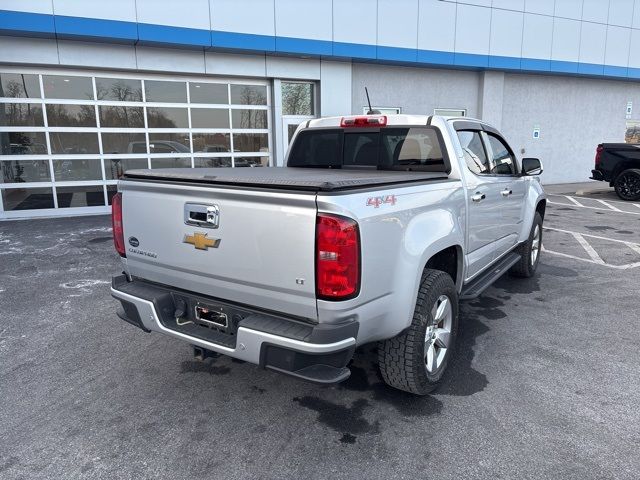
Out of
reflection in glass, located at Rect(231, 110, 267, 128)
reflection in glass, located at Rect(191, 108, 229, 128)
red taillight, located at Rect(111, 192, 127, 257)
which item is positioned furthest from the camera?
reflection in glass, located at Rect(231, 110, 267, 128)

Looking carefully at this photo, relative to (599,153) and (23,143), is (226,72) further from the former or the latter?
(599,153)

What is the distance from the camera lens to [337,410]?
313cm

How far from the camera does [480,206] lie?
4031 millimetres

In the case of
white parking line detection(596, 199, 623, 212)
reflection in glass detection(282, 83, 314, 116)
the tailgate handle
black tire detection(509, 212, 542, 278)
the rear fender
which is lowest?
white parking line detection(596, 199, 623, 212)

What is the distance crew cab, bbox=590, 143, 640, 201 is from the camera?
43.3ft

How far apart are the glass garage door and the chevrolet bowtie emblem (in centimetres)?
996

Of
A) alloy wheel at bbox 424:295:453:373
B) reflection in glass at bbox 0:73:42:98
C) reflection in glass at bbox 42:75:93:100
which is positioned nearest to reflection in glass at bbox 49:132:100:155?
reflection in glass at bbox 42:75:93:100

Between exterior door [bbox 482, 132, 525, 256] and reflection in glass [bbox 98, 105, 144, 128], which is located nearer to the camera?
exterior door [bbox 482, 132, 525, 256]

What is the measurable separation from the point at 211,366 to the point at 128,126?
9648mm

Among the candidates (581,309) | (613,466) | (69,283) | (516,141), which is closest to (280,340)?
(613,466)

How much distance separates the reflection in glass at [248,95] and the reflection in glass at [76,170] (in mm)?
3878

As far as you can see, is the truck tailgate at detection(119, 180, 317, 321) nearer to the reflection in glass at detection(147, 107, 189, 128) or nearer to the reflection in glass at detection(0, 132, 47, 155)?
the reflection in glass at detection(147, 107, 189, 128)

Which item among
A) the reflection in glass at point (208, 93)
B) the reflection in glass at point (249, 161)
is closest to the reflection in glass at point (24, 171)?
the reflection in glass at point (208, 93)

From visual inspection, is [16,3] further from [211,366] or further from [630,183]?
[630,183]
